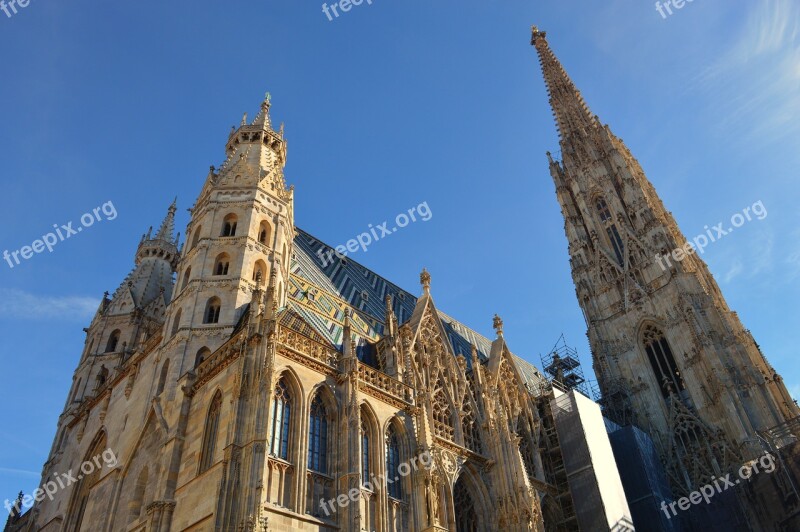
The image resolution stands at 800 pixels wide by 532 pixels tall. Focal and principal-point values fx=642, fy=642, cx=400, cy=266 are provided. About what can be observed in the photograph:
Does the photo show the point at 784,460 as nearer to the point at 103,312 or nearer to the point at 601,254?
the point at 601,254

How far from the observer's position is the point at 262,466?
53.0 ft

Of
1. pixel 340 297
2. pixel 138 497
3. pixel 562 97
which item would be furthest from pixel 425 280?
pixel 562 97

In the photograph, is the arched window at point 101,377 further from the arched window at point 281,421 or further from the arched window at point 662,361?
the arched window at point 662,361

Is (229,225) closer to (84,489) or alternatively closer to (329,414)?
(329,414)

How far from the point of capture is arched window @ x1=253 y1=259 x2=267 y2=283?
80.0ft

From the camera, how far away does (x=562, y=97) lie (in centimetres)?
5753

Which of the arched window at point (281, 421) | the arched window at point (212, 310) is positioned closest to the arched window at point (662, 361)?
the arched window at point (281, 421)

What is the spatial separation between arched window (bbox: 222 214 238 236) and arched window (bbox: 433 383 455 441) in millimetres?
10364

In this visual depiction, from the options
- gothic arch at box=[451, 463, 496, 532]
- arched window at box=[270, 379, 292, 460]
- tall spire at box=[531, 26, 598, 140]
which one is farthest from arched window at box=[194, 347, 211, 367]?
tall spire at box=[531, 26, 598, 140]

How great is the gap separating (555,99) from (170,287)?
125 ft

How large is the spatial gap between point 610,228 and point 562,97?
1809 cm

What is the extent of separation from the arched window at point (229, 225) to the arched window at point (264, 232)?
1.02 metres

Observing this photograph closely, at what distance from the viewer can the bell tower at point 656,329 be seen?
104 feet

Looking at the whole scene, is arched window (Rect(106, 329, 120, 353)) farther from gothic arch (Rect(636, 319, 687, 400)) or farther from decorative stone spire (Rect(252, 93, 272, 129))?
gothic arch (Rect(636, 319, 687, 400))
